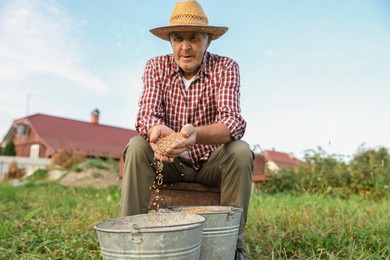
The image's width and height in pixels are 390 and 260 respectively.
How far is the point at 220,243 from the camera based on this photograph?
222 cm

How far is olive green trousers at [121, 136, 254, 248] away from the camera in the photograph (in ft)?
8.52

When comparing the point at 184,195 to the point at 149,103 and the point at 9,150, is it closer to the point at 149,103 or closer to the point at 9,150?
the point at 149,103

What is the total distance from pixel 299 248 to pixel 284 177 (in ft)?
15.2

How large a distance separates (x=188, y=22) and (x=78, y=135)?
2379 centimetres

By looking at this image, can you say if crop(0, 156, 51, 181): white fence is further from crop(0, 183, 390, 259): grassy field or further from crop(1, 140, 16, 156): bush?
crop(0, 183, 390, 259): grassy field

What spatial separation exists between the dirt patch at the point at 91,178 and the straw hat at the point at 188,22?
9.35 m

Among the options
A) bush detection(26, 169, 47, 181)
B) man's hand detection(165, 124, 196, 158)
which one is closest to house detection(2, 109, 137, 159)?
bush detection(26, 169, 47, 181)

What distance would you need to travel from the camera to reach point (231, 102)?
2.94 meters

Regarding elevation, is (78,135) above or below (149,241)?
above

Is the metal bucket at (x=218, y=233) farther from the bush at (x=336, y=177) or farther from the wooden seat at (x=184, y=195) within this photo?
the bush at (x=336, y=177)

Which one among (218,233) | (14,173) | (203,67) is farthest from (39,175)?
(218,233)

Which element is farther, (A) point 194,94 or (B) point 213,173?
(A) point 194,94

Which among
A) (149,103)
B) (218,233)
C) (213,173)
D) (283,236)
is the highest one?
(149,103)

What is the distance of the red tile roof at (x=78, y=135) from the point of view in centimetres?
2436
